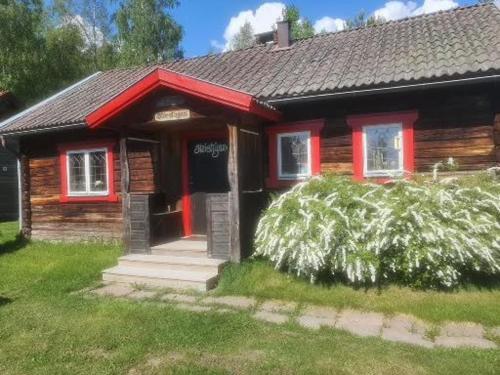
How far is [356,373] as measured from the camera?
358cm

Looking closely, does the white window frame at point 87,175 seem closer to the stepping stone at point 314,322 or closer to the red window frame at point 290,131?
the red window frame at point 290,131

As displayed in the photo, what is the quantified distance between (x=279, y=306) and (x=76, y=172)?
7078 mm

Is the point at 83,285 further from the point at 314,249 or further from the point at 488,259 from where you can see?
the point at 488,259

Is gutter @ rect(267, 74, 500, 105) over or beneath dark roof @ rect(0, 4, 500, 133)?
beneath

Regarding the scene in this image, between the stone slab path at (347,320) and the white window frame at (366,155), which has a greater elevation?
the white window frame at (366,155)

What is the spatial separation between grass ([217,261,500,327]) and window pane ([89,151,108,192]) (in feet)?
16.4

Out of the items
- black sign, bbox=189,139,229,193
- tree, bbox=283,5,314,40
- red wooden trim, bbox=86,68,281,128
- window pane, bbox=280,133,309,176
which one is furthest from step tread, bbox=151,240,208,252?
tree, bbox=283,5,314,40

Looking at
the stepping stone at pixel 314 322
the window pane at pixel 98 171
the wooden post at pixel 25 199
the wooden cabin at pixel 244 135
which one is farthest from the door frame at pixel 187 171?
the wooden post at pixel 25 199

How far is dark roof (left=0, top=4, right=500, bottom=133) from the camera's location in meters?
7.13

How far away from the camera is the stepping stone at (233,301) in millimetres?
5504

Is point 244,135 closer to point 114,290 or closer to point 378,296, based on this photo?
point 114,290

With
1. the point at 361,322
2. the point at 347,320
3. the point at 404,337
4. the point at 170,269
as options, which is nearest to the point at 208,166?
the point at 170,269

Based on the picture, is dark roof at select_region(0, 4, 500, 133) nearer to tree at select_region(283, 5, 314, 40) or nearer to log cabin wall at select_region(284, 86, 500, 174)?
log cabin wall at select_region(284, 86, 500, 174)

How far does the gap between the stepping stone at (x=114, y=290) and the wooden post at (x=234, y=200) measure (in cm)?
174
